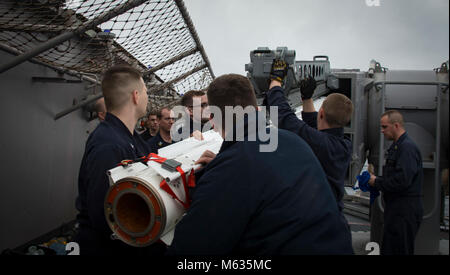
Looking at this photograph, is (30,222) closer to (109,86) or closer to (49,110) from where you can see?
(49,110)

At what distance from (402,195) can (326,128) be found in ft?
4.37

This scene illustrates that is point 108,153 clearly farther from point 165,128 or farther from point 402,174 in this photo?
point 402,174

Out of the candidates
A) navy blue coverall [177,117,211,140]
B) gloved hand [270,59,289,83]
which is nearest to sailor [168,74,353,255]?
gloved hand [270,59,289,83]

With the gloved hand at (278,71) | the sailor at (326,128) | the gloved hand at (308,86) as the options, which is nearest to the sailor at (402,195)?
the sailor at (326,128)

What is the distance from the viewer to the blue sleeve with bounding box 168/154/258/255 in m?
1.03

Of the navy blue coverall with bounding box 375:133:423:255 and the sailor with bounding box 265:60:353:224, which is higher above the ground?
the sailor with bounding box 265:60:353:224

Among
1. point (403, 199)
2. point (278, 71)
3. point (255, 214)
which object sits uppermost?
point (278, 71)

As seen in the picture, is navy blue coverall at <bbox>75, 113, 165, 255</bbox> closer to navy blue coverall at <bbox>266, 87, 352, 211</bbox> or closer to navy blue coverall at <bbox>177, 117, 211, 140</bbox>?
navy blue coverall at <bbox>266, 87, 352, 211</bbox>

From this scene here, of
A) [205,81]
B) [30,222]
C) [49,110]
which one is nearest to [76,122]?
[49,110]

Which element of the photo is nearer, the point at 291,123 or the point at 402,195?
the point at 291,123

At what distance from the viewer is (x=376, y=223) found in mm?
3701

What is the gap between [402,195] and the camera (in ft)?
10.2

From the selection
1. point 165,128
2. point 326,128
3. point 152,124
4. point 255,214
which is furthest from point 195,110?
point 255,214
